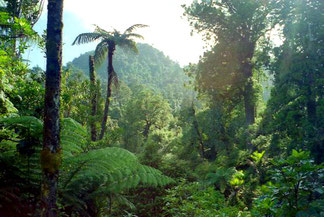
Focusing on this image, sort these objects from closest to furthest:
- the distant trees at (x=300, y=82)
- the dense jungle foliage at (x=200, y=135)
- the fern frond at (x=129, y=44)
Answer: the dense jungle foliage at (x=200, y=135) → the distant trees at (x=300, y=82) → the fern frond at (x=129, y=44)

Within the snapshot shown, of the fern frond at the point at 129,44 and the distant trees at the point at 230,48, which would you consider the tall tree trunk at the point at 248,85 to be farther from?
the fern frond at the point at 129,44

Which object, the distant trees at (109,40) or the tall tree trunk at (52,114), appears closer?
the tall tree trunk at (52,114)

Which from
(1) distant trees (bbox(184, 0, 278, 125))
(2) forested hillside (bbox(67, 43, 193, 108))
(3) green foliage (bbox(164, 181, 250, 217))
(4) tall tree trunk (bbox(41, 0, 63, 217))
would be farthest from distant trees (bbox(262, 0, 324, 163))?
(2) forested hillside (bbox(67, 43, 193, 108))

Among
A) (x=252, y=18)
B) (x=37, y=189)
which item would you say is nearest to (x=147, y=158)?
(x=37, y=189)

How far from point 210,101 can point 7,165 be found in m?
13.7

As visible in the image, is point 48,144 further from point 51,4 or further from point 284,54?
point 284,54

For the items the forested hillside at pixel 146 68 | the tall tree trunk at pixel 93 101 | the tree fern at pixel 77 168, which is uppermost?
the forested hillside at pixel 146 68

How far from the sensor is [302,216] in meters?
2.68

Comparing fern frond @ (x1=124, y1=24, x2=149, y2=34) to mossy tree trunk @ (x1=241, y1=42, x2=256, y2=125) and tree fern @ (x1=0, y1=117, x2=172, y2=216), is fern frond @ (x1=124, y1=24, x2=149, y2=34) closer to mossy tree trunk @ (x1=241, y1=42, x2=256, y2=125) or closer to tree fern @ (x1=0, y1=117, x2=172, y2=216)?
mossy tree trunk @ (x1=241, y1=42, x2=256, y2=125)

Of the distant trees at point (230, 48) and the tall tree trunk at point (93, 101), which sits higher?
the distant trees at point (230, 48)

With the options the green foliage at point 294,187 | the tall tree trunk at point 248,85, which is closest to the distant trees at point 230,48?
the tall tree trunk at point 248,85

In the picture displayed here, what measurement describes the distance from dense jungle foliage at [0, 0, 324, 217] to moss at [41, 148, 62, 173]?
0.04 ft

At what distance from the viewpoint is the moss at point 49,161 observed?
314cm

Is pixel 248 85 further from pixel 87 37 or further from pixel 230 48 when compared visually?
pixel 87 37
